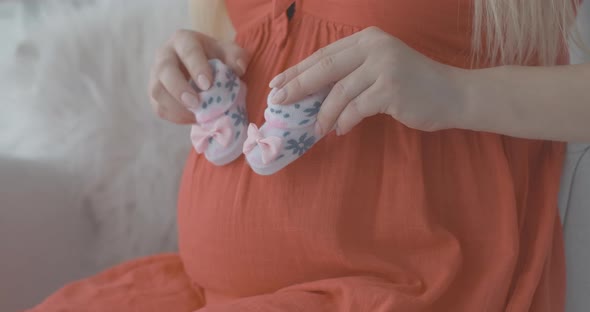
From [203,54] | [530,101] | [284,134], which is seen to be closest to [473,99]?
[530,101]

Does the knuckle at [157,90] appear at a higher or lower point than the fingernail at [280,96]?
lower

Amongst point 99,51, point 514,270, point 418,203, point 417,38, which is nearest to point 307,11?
point 417,38

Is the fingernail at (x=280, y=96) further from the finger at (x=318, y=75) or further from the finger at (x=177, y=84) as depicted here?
the finger at (x=177, y=84)

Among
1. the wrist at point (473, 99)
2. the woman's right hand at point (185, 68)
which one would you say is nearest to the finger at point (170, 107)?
the woman's right hand at point (185, 68)

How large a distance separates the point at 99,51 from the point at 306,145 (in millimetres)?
485

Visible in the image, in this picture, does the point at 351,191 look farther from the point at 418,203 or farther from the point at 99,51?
the point at 99,51

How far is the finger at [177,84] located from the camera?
2.15 ft

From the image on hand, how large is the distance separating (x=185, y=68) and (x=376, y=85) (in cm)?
23

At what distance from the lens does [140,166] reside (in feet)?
3.14

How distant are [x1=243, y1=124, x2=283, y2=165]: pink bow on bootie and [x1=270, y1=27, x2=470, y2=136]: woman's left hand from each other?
0.03 m

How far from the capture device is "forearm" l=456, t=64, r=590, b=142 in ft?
1.90

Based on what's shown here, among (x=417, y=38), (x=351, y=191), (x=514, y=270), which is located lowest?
(x=514, y=270)

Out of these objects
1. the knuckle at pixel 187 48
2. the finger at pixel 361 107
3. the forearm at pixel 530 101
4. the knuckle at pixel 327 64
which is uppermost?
the knuckle at pixel 187 48

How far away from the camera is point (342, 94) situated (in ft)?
1.89
